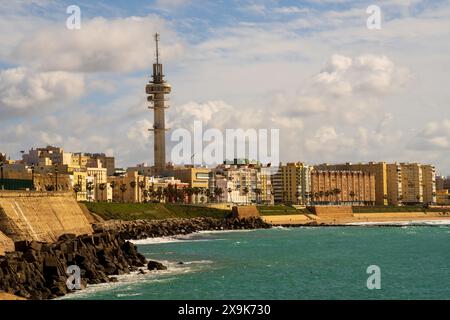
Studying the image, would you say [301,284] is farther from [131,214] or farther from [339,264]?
[131,214]

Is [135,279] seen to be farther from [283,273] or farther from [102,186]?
[102,186]

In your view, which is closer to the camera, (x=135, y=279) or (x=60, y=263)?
(x=60, y=263)

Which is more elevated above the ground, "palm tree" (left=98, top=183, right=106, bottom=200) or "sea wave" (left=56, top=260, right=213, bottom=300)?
"palm tree" (left=98, top=183, right=106, bottom=200)

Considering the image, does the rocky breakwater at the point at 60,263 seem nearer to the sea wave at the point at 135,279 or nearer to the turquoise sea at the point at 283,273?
the sea wave at the point at 135,279

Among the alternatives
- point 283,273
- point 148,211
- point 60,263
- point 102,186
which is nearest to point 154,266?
point 283,273

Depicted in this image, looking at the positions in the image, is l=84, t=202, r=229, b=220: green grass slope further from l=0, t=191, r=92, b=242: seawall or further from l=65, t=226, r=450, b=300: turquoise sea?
l=0, t=191, r=92, b=242: seawall

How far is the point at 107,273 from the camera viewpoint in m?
65.8

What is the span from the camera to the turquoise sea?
2219 inches

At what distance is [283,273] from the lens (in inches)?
2832

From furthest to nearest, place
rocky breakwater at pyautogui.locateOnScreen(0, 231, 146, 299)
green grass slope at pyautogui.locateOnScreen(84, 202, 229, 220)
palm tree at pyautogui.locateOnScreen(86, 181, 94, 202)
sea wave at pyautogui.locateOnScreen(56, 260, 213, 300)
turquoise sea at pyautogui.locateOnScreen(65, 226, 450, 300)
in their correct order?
palm tree at pyautogui.locateOnScreen(86, 181, 94, 202) → green grass slope at pyautogui.locateOnScreen(84, 202, 229, 220) → turquoise sea at pyautogui.locateOnScreen(65, 226, 450, 300) → sea wave at pyautogui.locateOnScreen(56, 260, 213, 300) → rocky breakwater at pyautogui.locateOnScreen(0, 231, 146, 299)

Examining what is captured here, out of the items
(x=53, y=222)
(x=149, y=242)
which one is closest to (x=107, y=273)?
(x=53, y=222)

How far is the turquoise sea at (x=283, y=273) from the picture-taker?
185 ft

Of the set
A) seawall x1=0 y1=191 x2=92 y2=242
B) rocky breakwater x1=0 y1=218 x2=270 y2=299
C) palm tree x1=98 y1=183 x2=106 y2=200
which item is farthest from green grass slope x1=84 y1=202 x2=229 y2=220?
rocky breakwater x1=0 y1=218 x2=270 y2=299
